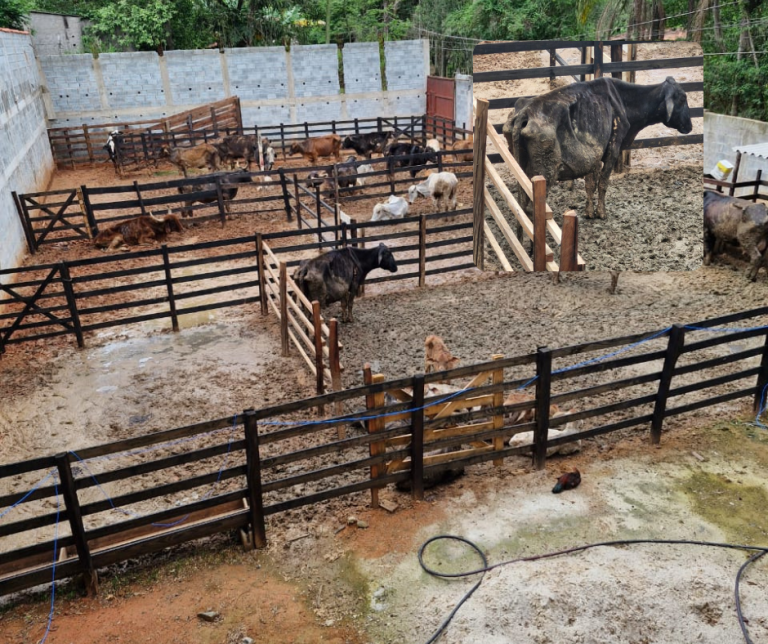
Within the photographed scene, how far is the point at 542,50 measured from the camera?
A: 9.73 ft

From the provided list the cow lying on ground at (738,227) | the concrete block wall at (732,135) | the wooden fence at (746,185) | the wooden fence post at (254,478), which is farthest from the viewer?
the wooden fence at (746,185)

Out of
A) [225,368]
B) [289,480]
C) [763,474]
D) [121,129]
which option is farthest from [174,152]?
[763,474]

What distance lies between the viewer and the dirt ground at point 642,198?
9.70ft

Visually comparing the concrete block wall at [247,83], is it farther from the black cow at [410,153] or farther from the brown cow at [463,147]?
the black cow at [410,153]

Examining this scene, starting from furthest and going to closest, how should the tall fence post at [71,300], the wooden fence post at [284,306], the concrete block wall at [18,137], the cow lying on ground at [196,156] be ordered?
the cow lying on ground at [196,156] → the concrete block wall at [18,137] → the tall fence post at [71,300] → the wooden fence post at [284,306]

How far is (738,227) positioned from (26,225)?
13.7m

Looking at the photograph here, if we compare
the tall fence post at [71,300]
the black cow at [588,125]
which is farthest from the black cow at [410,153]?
the black cow at [588,125]

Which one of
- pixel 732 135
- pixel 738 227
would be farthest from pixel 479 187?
pixel 732 135

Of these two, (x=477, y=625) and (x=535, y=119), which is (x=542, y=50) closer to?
(x=535, y=119)

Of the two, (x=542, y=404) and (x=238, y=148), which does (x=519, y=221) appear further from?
(x=238, y=148)

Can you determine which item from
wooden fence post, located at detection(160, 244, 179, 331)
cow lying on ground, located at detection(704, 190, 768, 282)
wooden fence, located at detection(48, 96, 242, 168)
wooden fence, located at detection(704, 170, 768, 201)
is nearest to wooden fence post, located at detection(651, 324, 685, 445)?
cow lying on ground, located at detection(704, 190, 768, 282)

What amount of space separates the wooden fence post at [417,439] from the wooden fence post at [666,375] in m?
2.38

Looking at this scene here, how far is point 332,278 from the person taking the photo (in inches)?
376

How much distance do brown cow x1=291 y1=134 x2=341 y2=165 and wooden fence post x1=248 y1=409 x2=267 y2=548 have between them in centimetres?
1693
